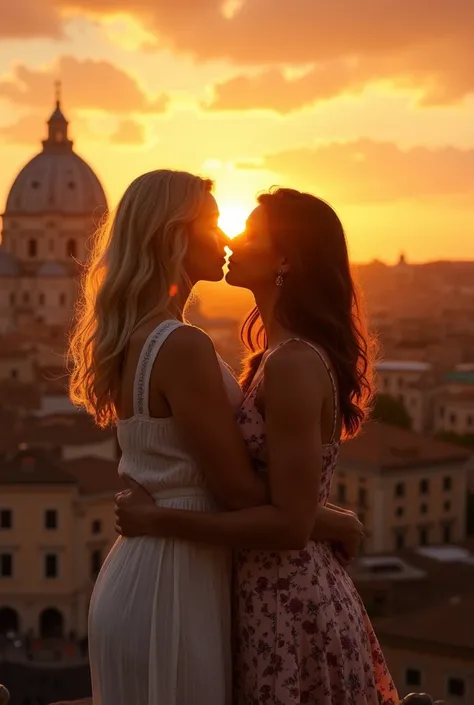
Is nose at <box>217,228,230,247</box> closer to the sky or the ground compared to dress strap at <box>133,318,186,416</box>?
closer to the sky

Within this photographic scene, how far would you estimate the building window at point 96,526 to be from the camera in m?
26.1

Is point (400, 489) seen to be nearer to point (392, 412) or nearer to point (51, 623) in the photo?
point (51, 623)

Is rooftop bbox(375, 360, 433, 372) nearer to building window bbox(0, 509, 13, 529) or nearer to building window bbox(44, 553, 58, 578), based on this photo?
building window bbox(44, 553, 58, 578)

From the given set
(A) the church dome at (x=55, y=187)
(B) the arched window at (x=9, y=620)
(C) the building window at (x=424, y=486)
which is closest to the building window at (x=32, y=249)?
(A) the church dome at (x=55, y=187)

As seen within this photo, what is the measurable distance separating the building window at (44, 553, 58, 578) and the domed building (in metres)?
35.7

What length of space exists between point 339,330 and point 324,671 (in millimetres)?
765

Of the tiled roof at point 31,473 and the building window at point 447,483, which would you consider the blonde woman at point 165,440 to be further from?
the building window at point 447,483

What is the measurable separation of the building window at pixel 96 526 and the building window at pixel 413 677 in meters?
10.4

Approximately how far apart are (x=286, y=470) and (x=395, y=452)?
2816cm

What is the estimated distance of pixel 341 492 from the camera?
31109mm

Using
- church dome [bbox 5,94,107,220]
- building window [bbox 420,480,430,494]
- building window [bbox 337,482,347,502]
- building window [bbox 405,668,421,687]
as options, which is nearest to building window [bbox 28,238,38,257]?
church dome [bbox 5,94,107,220]

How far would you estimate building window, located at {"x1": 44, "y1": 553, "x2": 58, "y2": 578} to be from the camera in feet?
84.6

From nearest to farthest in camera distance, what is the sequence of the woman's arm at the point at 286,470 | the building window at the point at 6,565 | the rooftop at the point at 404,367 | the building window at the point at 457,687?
the woman's arm at the point at 286,470 → the building window at the point at 457,687 → the building window at the point at 6,565 → the rooftop at the point at 404,367

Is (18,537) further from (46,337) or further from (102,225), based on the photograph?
(46,337)
